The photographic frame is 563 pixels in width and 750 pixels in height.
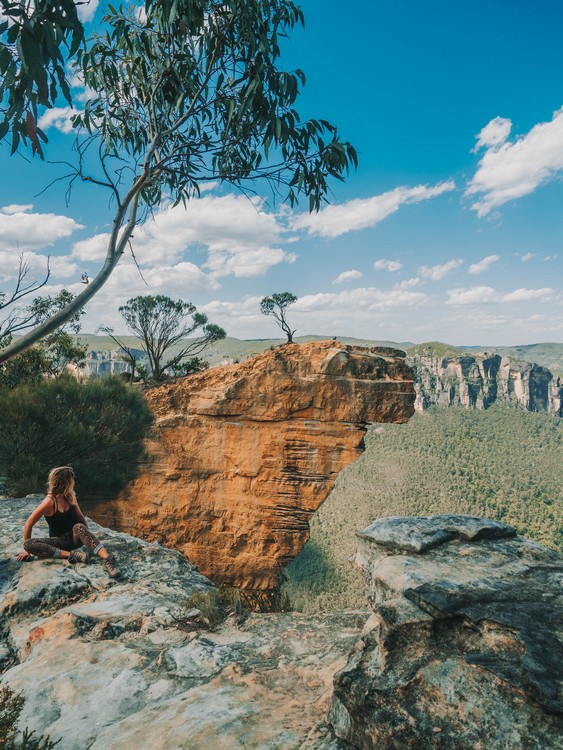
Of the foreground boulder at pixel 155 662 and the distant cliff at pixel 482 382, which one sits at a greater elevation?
the foreground boulder at pixel 155 662

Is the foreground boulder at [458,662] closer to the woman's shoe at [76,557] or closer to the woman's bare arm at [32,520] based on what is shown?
the woman's shoe at [76,557]

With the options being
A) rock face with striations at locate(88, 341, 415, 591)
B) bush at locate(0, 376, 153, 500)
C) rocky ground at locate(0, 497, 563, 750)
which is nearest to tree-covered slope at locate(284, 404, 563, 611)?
rock face with striations at locate(88, 341, 415, 591)

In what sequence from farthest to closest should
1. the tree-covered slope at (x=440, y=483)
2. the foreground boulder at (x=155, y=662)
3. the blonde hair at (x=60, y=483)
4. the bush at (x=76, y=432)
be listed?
the tree-covered slope at (x=440, y=483) → the bush at (x=76, y=432) → the blonde hair at (x=60, y=483) → the foreground boulder at (x=155, y=662)

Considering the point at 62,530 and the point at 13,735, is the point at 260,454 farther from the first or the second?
the point at 13,735

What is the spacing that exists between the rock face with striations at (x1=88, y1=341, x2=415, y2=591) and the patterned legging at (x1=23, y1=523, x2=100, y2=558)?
24.6ft

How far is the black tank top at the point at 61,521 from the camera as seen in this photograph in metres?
5.32

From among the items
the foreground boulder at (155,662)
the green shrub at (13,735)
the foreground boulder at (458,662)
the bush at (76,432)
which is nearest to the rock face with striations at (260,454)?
the bush at (76,432)

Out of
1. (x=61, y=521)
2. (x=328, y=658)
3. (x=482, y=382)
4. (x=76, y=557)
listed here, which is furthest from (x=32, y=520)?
(x=482, y=382)

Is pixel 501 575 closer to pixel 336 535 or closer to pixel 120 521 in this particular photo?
pixel 120 521

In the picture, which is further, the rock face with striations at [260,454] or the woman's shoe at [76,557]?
the rock face with striations at [260,454]

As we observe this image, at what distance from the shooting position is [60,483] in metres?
5.26

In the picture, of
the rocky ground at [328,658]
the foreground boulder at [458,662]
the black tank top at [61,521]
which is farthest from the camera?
the black tank top at [61,521]

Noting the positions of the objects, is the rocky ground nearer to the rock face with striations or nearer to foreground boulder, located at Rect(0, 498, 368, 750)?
foreground boulder, located at Rect(0, 498, 368, 750)

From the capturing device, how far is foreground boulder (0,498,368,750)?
7.98 ft
